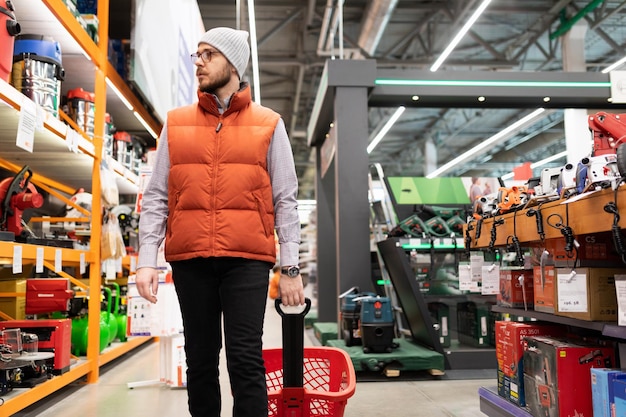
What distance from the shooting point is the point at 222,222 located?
170cm

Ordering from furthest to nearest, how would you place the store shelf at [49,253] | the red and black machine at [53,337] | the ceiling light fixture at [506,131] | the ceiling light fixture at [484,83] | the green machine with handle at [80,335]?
the ceiling light fixture at [506,131]
the ceiling light fixture at [484,83]
the green machine with handle at [80,335]
the red and black machine at [53,337]
the store shelf at [49,253]

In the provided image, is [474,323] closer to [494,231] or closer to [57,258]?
[494,231]

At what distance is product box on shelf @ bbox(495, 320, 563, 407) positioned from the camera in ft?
8.77

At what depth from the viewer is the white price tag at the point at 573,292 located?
2199mm

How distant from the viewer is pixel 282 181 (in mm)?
1859

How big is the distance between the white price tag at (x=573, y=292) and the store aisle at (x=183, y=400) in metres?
1.12

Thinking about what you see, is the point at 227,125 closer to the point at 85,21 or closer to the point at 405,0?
the point at 85,21

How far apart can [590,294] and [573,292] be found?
0.07m

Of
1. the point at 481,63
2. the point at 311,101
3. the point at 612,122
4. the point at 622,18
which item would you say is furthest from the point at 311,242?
the point at 612,122

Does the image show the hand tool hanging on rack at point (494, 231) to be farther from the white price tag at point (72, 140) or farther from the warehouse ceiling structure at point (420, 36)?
the warehouse ceiling structure at point (420, 36)

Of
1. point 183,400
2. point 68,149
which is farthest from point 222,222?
point 68,149

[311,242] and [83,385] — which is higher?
[311,242]

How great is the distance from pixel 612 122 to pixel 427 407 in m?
1.88

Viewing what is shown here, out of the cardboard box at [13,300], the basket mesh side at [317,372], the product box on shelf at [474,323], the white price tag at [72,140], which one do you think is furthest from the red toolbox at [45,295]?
the product box on shelf at [474,323]
